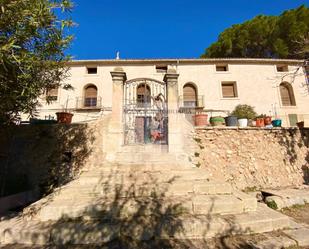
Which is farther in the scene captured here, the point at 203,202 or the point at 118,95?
the point at 118,95

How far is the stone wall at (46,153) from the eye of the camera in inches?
287

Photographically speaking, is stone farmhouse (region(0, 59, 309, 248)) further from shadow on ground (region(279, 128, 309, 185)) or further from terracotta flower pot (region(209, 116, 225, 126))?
terracotta flower pot (region(209, 116, 225, 126))

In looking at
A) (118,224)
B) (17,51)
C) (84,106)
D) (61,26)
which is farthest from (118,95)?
(84,106)

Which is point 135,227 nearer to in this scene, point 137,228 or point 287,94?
point 137,228

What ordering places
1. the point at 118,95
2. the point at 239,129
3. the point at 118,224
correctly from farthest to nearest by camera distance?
the point at 239,129
the point at 118,95
the point at 118,224

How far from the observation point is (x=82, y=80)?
48.6 feet

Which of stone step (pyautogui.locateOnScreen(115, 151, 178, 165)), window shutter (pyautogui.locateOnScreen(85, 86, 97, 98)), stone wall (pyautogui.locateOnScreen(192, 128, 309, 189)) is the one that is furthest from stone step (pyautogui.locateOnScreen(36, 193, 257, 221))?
window shutter (pyautogui.locateOnScreen(85, 86, 97, 98))

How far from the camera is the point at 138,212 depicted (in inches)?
144

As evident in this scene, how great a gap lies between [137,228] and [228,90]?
14.5 meters

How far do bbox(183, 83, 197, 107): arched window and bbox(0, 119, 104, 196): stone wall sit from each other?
8593 mm

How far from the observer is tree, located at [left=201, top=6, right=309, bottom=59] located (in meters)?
15.8

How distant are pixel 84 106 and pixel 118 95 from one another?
964 cm

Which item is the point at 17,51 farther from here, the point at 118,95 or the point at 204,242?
the point at 204,242

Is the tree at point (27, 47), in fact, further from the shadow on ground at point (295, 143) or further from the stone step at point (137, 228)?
the shadow on ground at point (295, 143)
